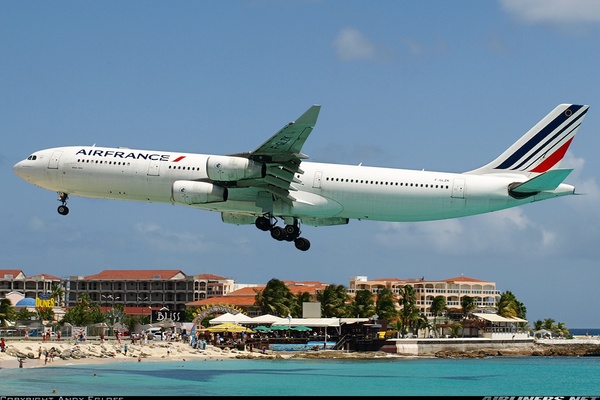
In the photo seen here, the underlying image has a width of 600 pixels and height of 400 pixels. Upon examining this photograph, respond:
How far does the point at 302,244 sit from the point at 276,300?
87227mm

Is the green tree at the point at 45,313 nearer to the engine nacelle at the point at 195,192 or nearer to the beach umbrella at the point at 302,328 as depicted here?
the beach umbrella at the point at 302,328

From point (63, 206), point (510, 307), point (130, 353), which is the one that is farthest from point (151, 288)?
point (63, 206)

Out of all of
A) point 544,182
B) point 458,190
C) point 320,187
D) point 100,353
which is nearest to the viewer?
point 544,182

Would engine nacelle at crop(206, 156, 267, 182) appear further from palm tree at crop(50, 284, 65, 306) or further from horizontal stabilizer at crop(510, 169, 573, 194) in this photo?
palm tree at crop(50, 284, 65, 306)

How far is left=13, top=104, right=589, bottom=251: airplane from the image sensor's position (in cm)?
5656

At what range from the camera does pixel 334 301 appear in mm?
145375

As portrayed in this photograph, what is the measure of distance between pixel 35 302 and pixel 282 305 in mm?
52249

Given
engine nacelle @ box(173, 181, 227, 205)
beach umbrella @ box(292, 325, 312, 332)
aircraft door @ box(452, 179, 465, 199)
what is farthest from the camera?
beach umbrella @ box(292, 325, 312, 332)

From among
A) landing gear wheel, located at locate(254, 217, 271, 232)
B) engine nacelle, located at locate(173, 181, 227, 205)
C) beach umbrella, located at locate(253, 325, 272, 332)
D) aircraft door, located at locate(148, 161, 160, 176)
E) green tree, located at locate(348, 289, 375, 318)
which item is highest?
aircraft door, located at locate(148, 161, 160, 176)

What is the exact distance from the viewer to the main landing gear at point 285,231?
5978cm

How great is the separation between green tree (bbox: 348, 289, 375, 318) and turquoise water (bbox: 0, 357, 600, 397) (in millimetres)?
22862

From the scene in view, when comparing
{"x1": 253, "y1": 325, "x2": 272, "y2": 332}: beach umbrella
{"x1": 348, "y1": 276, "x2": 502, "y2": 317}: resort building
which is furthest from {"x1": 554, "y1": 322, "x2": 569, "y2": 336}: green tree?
{"x1": 253, "y1": 325, "x2": 272, "y2": 332}: beach umbrella

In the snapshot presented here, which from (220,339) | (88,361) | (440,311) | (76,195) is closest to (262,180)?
(76,195)

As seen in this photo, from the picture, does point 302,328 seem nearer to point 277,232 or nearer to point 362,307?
point 362,307
